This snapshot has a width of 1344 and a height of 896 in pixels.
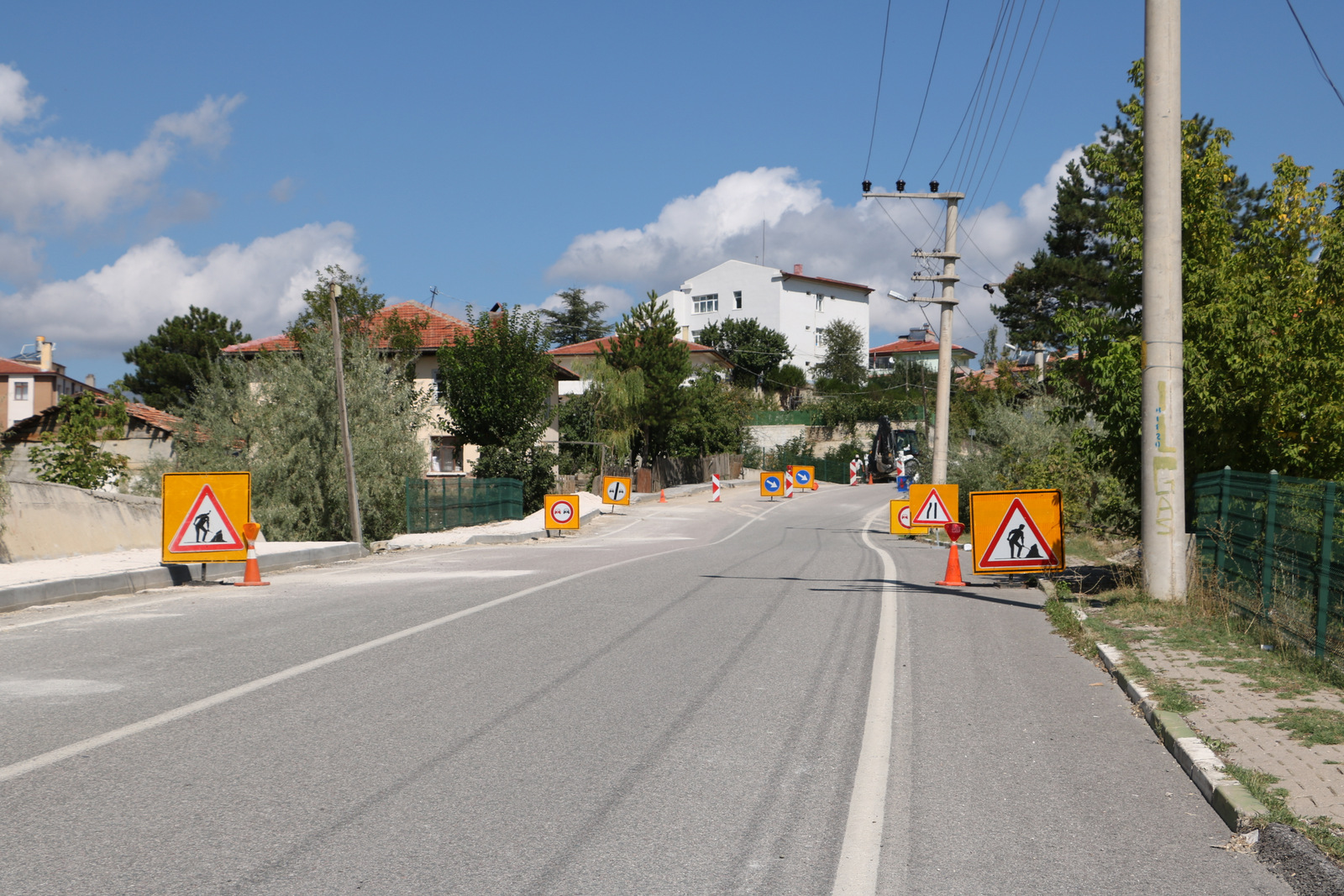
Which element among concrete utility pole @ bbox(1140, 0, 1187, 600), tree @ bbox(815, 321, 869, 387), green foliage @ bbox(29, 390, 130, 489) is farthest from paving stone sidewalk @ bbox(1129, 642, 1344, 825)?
tree @ bbox(815, 321, 869, 387)

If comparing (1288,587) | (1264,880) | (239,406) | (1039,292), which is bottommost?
(1264,880)

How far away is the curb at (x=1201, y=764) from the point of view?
479cm

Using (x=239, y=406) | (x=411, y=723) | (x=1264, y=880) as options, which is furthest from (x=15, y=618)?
(x=239, y=406)

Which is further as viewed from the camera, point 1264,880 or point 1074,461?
point 1074,461

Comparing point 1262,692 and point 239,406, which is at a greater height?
point 239,406

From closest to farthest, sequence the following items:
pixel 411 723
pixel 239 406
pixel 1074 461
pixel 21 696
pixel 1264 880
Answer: pixel 1264 880 → pixel 411 723 → pixel 21 696 → pixel 1074 461 → pixel 239 406

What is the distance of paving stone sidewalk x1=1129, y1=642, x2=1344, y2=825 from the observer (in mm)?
4965

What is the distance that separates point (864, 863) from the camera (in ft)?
14.1

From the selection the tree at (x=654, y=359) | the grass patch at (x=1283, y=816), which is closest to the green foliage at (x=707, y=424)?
the tree at (x=654, y=359)

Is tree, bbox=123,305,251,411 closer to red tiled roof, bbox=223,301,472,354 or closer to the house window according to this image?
red tiled roof, bbox=223,301,472,354

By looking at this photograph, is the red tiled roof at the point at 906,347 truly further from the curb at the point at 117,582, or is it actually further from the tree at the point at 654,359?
the curb at the point at 117,582

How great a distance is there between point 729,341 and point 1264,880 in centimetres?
8625

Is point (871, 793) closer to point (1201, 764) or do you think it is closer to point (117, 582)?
point (1201, 764)

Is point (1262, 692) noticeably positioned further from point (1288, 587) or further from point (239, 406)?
point (239, 406)
